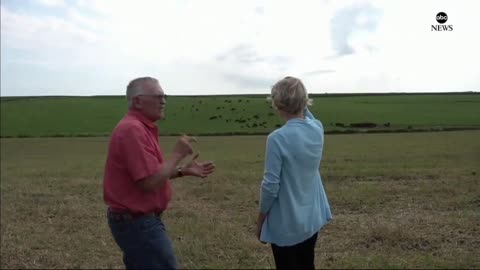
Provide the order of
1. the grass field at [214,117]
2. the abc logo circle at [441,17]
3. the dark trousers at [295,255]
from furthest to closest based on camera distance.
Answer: the grass field at [214,117] → the abc logo circle at [441,17] → the dark trousers at [295,255]

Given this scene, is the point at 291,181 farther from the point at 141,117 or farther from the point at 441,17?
the point at 441,17

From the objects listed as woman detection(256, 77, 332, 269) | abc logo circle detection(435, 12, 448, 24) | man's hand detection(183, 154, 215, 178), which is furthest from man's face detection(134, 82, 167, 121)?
abc logo circle detection(435, 12, 448, 24)

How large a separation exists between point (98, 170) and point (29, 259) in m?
11.2

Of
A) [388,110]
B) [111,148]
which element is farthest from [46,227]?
[388,110]

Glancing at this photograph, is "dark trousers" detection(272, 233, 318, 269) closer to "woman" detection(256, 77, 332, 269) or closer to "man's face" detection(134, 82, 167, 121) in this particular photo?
"woman" detection(256, 77, 332, 269)

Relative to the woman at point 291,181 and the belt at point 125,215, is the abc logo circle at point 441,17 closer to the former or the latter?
the woman at point 291,181

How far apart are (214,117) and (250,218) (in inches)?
1788

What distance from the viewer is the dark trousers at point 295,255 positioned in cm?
377

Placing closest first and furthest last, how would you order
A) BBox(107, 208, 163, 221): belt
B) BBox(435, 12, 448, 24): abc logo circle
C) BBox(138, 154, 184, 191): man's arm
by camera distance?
BBox(138, 154, 184, 191): man's arm < BBox(107, 208, 163, 221): belt < BBox(435, 12, 448, 24): abc logo circle

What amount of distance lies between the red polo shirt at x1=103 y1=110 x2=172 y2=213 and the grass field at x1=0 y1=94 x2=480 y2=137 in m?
22.4

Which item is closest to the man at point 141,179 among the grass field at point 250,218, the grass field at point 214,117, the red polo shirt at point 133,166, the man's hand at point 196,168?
the red polo shirt at point 133,166

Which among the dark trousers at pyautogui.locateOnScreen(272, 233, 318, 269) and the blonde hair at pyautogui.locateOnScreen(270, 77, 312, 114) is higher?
the blonde hair at pyautogui.locateOnScreen(270, 77, 312, 114)

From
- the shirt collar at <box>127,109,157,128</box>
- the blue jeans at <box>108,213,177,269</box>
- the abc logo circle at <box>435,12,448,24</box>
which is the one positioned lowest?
the blue jeans at <box>108,213,177,269</box>

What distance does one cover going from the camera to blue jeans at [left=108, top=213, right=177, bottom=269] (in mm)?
3422
